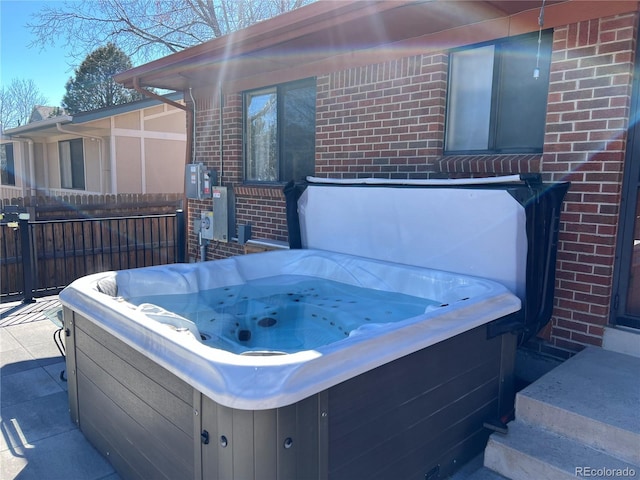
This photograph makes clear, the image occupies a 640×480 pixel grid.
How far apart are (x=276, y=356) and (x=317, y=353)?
15 cm

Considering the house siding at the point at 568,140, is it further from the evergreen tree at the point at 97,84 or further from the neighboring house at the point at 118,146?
the evergreen tree at the point at 97,84

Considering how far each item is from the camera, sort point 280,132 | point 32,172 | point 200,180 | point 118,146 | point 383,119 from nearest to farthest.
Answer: point 383,119
point 280,132
point 200,180
point 118,146
point 32,172

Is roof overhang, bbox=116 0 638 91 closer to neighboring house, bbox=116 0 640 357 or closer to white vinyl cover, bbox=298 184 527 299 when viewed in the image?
neighboring house, bbox=116 0 640 357

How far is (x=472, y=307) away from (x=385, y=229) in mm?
1512

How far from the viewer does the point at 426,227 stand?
3572 mm

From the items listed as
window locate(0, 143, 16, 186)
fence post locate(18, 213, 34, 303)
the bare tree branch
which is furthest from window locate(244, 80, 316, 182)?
window locate(0, 143, 16, 186)

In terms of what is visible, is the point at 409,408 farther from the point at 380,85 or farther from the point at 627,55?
the point at 380,85

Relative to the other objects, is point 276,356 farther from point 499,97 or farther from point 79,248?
point 79,248

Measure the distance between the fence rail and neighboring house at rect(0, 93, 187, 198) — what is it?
2873 millimetres

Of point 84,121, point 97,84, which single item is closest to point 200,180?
point 84,121

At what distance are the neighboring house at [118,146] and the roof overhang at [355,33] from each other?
413 cm

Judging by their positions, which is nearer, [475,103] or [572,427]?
[572,427]

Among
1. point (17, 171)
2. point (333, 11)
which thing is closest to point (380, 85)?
point (333, 11)

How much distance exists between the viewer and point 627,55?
2.76 m
